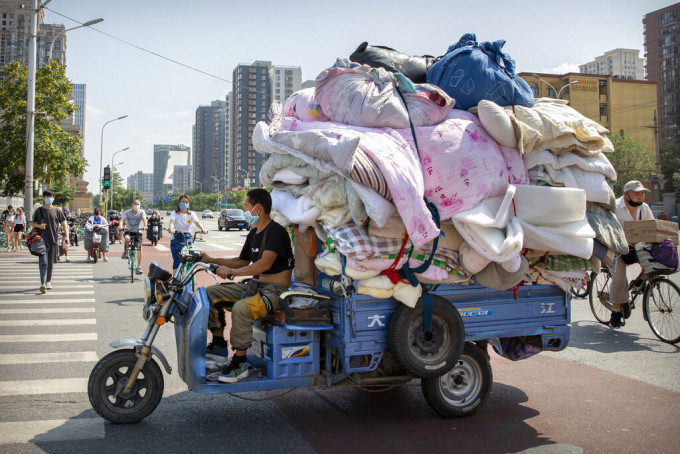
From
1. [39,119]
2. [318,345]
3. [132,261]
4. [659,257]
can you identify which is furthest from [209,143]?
[318,345]

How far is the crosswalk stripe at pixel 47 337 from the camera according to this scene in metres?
7.26

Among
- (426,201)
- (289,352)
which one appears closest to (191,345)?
(289,352)

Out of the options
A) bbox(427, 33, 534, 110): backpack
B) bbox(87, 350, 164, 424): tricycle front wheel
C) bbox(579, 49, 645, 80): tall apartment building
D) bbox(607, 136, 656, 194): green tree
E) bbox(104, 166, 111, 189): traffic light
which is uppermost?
bbox(579, 49, 645, 80): tall apartment building

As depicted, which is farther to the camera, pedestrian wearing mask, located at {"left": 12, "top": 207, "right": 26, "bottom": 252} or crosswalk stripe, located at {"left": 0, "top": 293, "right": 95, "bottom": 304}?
pedestrian wearing mask, located at {"left": 12, "top": 207, "right": 26, "bottom": 252}

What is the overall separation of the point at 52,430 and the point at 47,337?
3646 mm

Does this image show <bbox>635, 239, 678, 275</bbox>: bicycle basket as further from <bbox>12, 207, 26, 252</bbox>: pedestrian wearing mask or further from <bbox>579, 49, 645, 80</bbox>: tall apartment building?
<bbox>579, 49, 645, 80</bbox>: tall apartment building

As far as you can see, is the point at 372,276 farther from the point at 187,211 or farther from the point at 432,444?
the point at 187,211

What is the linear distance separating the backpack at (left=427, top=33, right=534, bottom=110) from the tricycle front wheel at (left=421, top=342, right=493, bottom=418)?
2.05 metres

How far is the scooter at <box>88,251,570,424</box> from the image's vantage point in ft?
13.6

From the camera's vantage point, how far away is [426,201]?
4375 mm

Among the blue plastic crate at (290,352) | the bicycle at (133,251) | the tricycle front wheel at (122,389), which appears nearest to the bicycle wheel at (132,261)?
the bicycle at (133,251)

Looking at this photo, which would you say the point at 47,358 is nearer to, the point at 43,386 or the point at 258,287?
the point at 43,386

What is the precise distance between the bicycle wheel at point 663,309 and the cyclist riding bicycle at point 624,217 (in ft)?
1.28

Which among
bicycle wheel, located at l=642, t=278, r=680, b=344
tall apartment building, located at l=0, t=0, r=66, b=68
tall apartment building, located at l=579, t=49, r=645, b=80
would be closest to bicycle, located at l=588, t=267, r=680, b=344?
bicycle wheel, located at l=642, t=278, r=680, b=344
